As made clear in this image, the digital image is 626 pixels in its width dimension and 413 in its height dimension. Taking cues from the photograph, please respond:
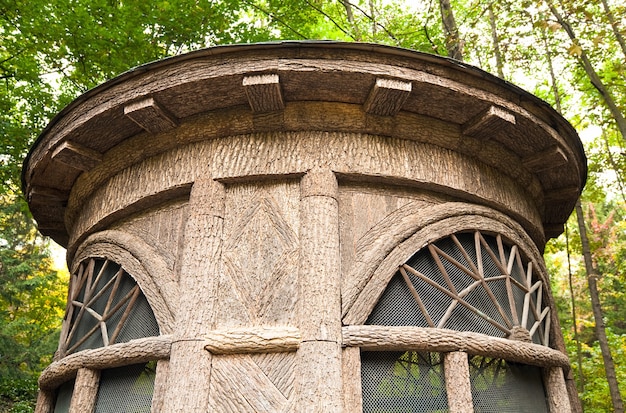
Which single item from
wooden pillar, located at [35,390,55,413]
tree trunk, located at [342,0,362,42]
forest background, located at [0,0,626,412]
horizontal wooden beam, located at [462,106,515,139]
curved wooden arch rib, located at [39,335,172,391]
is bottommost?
wooden pillar, located at [35,390,55,413]

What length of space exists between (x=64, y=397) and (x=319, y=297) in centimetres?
274

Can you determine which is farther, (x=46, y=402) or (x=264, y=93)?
(x=46, y=402)

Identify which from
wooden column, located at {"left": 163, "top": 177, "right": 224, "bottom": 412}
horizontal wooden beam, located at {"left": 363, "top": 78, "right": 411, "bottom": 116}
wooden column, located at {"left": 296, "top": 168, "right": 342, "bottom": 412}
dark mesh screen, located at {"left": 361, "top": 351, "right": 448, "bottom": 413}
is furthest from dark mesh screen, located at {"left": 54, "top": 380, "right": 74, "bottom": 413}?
horizontal wooden beam, located at {"left": 363, "top": 78, "right": 411, "bottom": 116}

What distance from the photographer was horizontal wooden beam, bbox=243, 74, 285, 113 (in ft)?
11.9

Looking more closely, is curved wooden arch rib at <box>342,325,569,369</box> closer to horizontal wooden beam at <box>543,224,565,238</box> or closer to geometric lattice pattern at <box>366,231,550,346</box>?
geometric lattice pattern at <box>366,231,550,346</box>

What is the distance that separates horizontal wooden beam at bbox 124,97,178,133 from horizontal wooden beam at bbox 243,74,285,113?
76 cm

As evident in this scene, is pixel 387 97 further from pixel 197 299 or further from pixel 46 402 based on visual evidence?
pixel 46 402

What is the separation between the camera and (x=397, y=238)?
3695 mm

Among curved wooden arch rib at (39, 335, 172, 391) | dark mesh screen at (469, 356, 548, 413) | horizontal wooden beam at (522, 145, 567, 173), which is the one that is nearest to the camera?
curved wooden arch rib at (39, 335, 172, 391)

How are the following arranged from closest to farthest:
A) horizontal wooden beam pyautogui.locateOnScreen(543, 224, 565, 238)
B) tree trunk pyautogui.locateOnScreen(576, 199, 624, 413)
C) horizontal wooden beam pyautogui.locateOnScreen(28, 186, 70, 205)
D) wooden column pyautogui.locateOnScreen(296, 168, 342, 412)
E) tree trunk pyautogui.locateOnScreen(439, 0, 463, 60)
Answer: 1. wooden column pyautogui.locateOnScreen(296, 168, 342, 412)
2. horizontal wooden beam pyautogui.locateOnScreen(28, 186, 70, 205)
3. horizontal wooden beam pyautogui.locateOnScreen(543, 224, 565, 238)
4. tree trunk pyautogui.locateOnScreen(576, 199, 624, 413)
5. tree trunk pyautogui.locateOnScreen(439, 0, 463, 60)

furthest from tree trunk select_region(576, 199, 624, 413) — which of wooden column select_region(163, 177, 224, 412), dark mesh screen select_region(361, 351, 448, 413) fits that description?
wooden column select_region(163, 177, 224, 412)

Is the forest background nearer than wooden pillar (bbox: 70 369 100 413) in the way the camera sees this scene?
No

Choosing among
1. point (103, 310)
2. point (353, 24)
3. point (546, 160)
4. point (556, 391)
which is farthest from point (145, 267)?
point (353, 24)

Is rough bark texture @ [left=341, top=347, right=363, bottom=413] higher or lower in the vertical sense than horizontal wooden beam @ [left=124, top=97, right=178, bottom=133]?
lower
